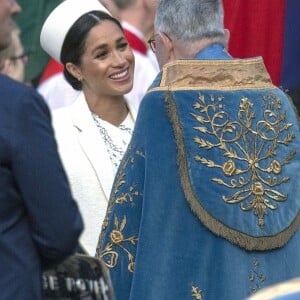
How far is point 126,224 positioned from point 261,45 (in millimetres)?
2414

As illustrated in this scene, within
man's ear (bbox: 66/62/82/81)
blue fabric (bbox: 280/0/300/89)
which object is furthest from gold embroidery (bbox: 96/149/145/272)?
blue fabric (bbox: 280/0/300/89)

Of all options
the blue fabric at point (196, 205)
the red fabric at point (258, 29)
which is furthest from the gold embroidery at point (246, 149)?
the red fabric at point (258, 29)

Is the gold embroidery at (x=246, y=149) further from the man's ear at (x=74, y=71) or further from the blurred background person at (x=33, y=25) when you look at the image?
the blurred background person at (x=33, y=25)

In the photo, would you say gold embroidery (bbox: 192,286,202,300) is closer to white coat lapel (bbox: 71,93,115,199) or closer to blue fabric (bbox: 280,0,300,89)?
white coat lapel (bbox: 71,93,115,199)

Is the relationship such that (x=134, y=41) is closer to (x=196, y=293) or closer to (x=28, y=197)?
(x=196, y=293)

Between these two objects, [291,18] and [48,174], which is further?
[291,18]

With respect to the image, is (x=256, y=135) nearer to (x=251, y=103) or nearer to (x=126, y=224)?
(x=251, y=103)

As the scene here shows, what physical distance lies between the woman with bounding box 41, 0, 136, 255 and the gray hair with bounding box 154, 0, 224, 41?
812 millimetres

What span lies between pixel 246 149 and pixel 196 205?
30cm

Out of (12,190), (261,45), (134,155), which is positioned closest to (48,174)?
(12,190)

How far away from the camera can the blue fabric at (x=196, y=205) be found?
237 inches

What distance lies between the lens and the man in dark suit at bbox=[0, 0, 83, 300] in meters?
4.86

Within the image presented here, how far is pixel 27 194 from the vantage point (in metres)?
4.89

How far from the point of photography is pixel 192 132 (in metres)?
6.07
